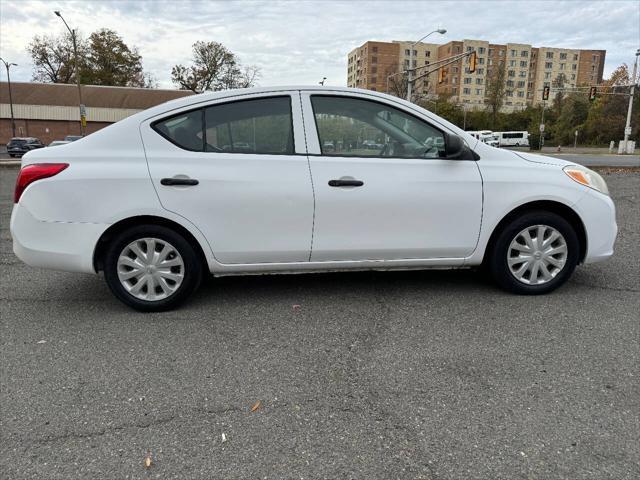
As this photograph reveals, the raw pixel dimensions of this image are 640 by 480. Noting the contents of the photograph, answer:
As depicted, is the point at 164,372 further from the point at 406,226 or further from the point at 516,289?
the point at 516,289

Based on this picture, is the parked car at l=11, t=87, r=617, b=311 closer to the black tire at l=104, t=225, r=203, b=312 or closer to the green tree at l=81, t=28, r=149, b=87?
the black tire at l=104, t=225, r=203, b=312

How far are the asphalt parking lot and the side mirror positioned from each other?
4.00ft

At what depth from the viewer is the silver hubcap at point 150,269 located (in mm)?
3762

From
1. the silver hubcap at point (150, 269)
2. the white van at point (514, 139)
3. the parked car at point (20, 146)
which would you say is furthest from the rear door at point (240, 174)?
the white van at point (514, 139)

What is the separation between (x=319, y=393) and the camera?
2.71m

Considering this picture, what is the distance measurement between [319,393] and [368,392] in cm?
27

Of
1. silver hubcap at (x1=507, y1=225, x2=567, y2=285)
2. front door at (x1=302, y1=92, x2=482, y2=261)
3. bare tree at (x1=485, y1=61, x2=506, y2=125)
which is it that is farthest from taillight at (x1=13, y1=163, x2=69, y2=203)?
bare tree at (x1=485, y1=61, x2=506, y2=125)

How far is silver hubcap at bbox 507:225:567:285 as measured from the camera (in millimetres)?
4145

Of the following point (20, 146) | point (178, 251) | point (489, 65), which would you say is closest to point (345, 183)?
point (178, 251)

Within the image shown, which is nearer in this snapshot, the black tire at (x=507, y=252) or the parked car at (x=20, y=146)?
the black tire at (x=507, y=252)

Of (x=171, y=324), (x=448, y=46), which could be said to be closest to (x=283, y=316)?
(x=171, y=324)

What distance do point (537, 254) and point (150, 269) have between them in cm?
318

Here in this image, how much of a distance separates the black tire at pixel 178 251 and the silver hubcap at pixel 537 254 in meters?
2.62

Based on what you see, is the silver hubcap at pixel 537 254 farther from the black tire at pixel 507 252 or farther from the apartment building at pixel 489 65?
the apartment building at pixel 489 65
